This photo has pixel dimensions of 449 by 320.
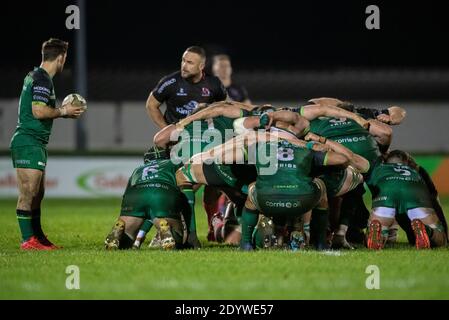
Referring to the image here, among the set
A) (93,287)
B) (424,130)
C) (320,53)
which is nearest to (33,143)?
(93,287)

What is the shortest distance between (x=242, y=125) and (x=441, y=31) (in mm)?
23218

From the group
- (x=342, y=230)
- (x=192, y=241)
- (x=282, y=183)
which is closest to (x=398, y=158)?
(x=342, y=230)

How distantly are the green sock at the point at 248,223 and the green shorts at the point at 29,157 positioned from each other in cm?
240

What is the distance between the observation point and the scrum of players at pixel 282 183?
9.26 metres

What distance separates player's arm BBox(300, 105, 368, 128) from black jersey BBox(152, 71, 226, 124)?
1.71 metres

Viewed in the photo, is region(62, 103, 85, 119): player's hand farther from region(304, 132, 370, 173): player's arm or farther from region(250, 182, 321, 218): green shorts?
region(304, 132, 370, 173): player's arm

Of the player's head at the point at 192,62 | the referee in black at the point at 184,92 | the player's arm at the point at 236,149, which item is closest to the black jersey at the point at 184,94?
the referee in black at the point at 184,92

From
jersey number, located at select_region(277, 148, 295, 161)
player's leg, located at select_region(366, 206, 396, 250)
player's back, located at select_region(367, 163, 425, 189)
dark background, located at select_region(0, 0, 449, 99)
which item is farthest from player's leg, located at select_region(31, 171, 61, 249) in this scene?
dark background, located at select_region(0, 0, 449, 99)

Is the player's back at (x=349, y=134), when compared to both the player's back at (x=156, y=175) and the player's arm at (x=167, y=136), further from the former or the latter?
the player's back at (x=156, y=175)

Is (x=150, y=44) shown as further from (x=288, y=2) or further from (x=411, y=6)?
(x=411, y=6)

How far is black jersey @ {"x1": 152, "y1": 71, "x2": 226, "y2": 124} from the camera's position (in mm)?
11922

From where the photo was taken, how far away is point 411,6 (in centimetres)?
3177

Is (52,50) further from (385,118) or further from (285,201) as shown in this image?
(385,118)
